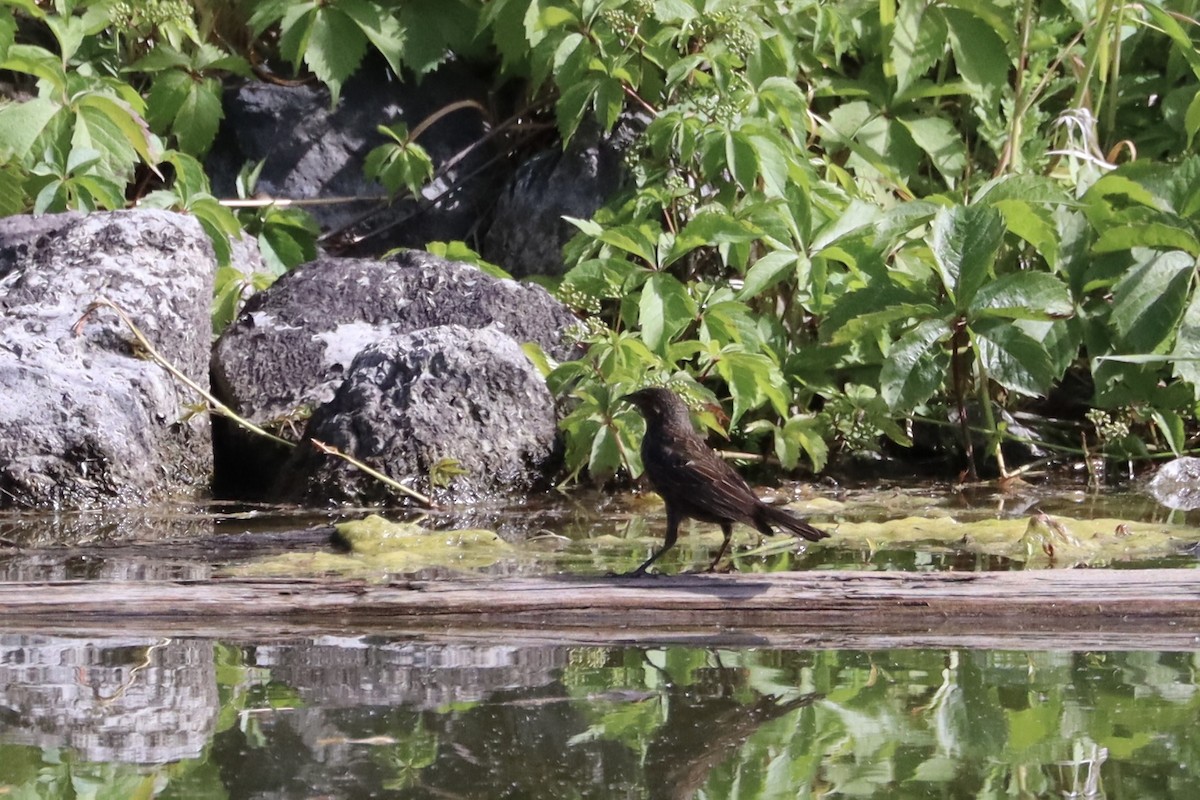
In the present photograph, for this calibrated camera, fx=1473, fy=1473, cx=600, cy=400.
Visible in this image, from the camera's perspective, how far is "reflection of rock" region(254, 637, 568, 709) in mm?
3262

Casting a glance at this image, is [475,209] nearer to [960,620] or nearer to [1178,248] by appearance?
[1178,248]

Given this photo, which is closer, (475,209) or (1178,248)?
(1178,248)

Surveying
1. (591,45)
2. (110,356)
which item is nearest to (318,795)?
(110,356)

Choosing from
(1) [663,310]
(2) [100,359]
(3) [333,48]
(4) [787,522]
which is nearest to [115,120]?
(3) [333,48]

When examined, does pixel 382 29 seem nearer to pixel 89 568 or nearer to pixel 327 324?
pixel 327 324

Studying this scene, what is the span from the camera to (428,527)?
574 cm

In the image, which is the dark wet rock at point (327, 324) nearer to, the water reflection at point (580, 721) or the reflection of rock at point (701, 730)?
the water reflection at point (580, 721)

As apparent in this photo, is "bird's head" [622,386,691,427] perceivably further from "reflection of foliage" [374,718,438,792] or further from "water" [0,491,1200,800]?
"reflection of foliage" [374,718,438,792]

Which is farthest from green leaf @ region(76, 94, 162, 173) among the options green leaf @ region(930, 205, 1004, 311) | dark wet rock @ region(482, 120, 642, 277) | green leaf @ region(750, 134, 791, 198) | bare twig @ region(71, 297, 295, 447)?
green leaf @ region(930, 205, 1004, 311)

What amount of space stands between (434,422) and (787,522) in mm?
2559

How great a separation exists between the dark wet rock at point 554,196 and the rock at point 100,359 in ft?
6.40

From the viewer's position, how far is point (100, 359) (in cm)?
659

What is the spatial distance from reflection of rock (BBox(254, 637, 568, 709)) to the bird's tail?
87cm

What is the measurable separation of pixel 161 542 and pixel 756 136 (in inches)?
133
